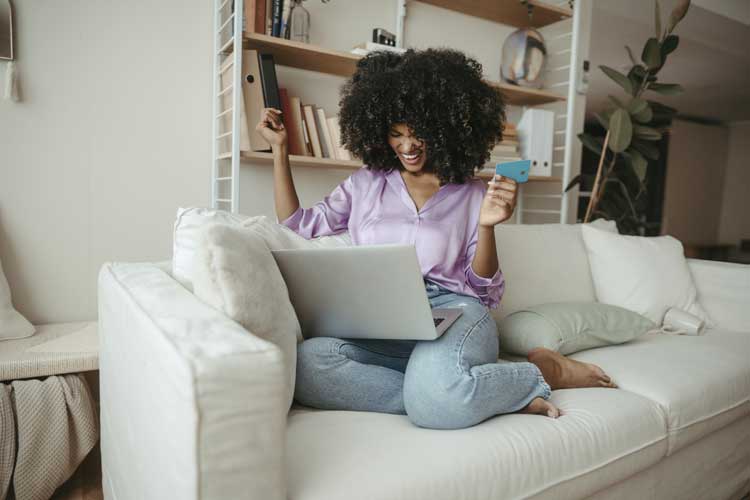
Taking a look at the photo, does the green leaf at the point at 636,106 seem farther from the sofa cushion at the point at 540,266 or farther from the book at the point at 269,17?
the book at the point at 269,17

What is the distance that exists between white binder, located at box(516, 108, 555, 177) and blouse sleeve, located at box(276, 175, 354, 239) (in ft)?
4.16

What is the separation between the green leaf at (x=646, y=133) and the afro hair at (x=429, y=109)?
1.34 m

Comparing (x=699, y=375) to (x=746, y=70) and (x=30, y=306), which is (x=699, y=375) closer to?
(x=30, y=306)

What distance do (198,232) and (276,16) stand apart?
1.28m

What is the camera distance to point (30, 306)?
1.70 m

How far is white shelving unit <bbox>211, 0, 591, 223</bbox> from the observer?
5.89 ft

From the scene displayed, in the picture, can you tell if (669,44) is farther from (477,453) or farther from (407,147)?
(477,453)

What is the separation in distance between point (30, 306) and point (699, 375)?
1983mm

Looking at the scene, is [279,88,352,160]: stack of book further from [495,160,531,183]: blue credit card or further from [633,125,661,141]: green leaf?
[633,125,661,141]: green leaf

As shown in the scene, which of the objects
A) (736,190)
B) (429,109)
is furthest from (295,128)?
(736,190)

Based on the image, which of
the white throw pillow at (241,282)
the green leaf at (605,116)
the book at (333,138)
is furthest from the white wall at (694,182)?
the white throw pillow at (241,282)

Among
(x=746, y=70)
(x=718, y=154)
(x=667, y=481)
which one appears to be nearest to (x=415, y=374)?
(x=667, y=481)

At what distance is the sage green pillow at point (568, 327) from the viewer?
1.48 m

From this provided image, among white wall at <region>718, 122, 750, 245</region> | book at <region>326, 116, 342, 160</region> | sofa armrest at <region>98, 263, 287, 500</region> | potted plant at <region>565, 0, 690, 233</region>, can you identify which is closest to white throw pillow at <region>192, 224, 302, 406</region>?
sofa armrest at <region>98, 263, 287, 500</region>
